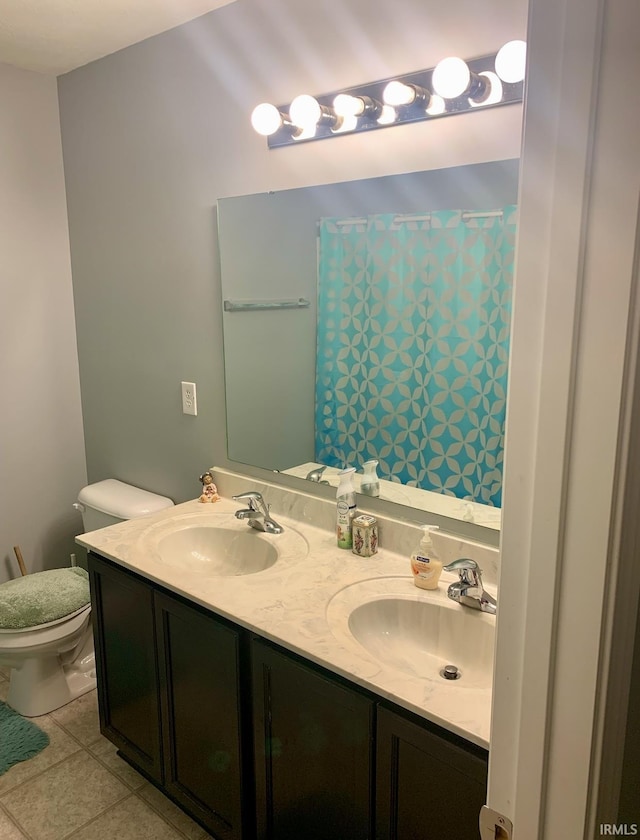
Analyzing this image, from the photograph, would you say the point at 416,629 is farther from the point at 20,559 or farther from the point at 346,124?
the point at 20,559

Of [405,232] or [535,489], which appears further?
[405,232]

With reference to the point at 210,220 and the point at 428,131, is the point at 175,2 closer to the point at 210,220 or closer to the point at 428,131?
the point at 210,220

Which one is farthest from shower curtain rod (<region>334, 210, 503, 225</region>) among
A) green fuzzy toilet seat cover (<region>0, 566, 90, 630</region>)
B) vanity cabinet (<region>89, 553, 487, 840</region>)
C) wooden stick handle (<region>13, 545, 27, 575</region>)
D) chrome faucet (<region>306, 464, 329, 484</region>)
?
wooden stick handle (<region>13, 545, 27, 575</region>)

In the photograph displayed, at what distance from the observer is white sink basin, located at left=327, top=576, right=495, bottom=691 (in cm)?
138

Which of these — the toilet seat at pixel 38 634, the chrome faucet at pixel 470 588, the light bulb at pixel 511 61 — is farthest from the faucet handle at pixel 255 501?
the light bulb at pixel 511 61

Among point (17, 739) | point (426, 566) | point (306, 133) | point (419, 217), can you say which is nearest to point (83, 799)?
point (17, 739)

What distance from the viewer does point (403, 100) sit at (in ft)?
4.88

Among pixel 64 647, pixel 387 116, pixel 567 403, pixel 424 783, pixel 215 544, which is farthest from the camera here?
pixel 64 647

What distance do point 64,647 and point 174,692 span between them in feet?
2.45

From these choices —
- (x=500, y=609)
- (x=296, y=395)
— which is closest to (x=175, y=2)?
(x=296, y=395)

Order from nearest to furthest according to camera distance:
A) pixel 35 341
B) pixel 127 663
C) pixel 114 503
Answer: pixel 127 663 → pixel 114 503 → pixel 35 341

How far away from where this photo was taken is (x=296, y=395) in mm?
1961

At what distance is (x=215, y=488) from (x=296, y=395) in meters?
0.49

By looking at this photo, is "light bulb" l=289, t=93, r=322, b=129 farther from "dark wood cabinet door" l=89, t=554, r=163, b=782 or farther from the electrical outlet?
"dark wood cabinet door" l=89, t=554, r=163, b=782
